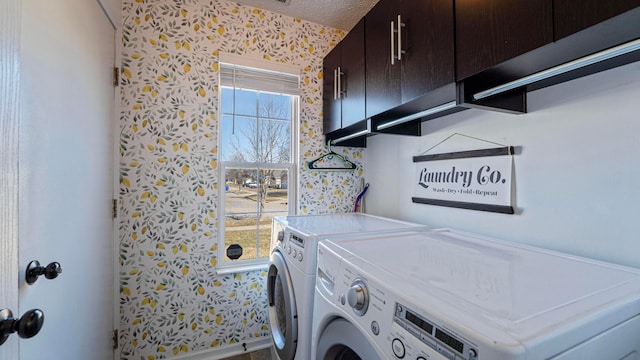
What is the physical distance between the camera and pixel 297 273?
1253mm

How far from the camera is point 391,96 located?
4.55 feet

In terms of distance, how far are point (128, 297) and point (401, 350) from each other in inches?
73.2

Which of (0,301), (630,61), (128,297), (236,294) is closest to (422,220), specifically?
(630,61)

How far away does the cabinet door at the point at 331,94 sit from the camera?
2.00 metres

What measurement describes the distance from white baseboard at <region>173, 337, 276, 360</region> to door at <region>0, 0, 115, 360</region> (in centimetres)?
52

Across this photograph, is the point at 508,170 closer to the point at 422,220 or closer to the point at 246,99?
the point at 422,220

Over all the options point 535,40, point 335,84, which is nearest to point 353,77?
point 335,84

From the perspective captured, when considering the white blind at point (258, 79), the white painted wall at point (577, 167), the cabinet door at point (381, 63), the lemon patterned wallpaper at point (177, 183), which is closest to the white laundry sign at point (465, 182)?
the white painted wall at point (577, 167)

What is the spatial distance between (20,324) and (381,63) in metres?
1.75

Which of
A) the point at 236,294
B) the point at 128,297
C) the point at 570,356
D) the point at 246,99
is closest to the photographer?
the point at 570,356

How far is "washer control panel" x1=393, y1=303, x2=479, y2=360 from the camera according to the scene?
47 centimetres

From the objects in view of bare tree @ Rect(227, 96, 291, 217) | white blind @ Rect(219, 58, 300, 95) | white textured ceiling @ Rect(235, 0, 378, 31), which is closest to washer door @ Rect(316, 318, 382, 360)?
view of bare tree @ Rect(227, 96, 291, 217)

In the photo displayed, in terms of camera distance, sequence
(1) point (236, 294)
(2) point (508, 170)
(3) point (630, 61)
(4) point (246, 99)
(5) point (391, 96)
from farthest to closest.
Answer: (4) point (246, 99) → (1) point (236, 294) → (5) point (391, 96) → (2) point (508, 170) → (3) point (630, 61)

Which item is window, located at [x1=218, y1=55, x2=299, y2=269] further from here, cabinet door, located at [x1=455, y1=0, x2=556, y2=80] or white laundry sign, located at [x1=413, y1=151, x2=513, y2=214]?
cabinet door, located at [x1=455, y1=0, x2=556, y2=80]
